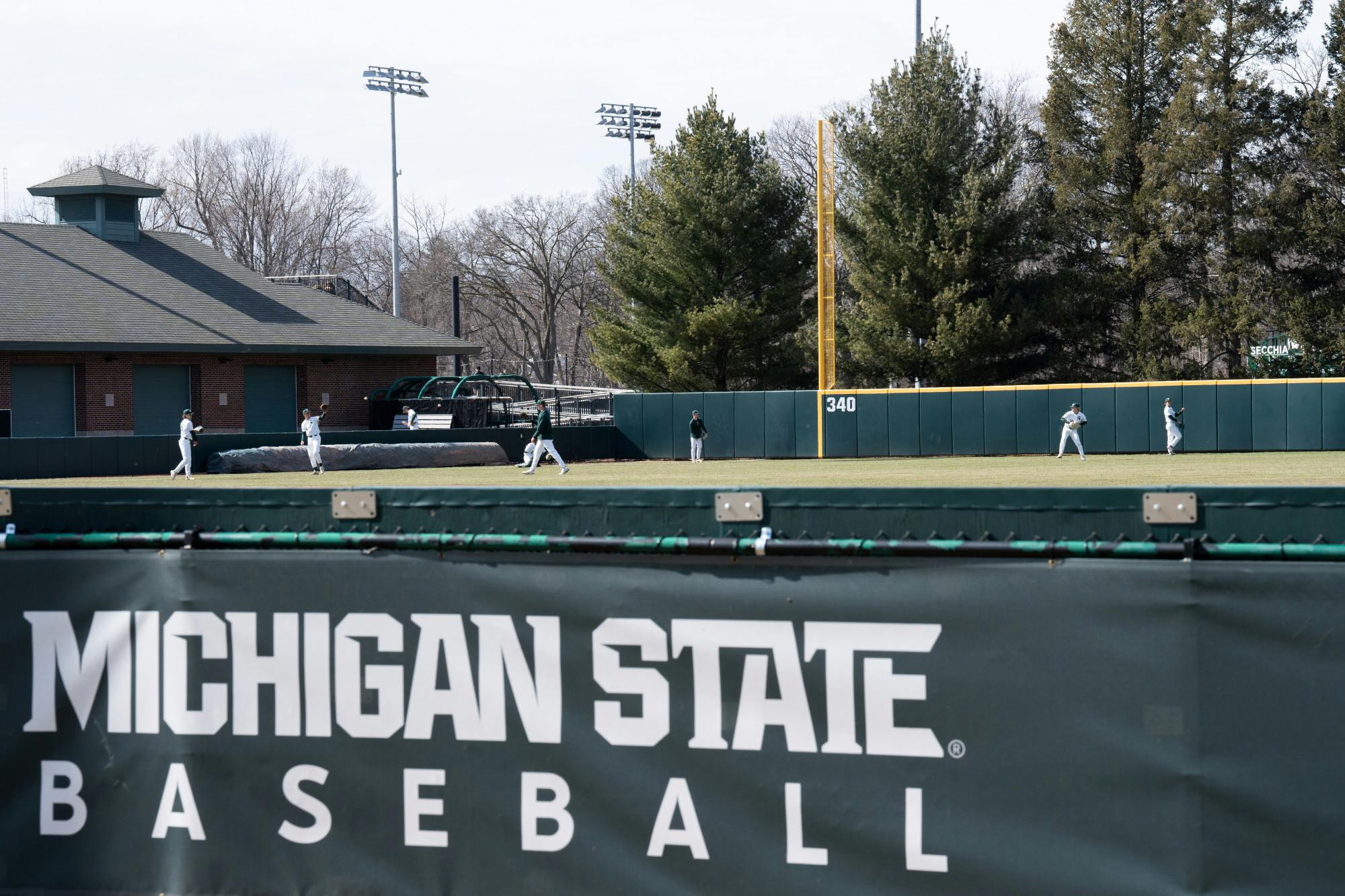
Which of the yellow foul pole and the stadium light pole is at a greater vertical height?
the stadium light pole

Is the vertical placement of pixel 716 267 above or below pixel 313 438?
above

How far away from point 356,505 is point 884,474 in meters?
26.3

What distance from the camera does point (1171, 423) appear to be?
36.9 meters

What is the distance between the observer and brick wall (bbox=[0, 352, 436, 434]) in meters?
41.2

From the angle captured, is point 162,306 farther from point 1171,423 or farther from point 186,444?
point 1171,423

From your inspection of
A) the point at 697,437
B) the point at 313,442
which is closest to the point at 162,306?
the point at 313,442

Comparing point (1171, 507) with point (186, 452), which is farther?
point (186, 452)

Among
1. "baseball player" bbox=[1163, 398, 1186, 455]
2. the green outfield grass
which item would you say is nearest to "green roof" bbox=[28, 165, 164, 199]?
the green outfield grass

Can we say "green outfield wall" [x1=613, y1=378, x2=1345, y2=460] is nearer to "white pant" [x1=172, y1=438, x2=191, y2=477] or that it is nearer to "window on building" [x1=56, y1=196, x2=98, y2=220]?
"white pant" [x1=172, y1=438, x2=191, y2=477]

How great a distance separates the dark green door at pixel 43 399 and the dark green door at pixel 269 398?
5489mm

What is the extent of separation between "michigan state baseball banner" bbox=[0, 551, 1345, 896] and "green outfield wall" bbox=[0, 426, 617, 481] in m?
31.2

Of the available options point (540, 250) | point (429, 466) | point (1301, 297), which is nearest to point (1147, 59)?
point (1301, 297)

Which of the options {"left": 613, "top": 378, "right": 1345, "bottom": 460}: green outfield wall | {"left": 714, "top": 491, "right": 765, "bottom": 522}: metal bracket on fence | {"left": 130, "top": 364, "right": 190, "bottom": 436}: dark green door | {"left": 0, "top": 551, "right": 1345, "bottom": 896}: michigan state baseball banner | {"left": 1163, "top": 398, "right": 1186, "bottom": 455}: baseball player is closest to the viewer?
{"left": 0, "top": 551, "right": 1345, "bottom": 896}: michigan state baseball banner

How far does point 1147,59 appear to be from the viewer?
4969cm
